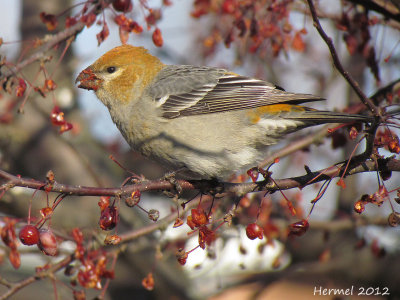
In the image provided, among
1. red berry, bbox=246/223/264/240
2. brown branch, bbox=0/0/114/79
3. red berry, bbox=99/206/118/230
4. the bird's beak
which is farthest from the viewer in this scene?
the bird's beak

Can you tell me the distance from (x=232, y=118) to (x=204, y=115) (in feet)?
0.73

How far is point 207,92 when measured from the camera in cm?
393

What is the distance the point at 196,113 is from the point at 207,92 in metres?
0.24

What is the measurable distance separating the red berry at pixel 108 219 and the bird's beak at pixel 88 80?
1.65 meters

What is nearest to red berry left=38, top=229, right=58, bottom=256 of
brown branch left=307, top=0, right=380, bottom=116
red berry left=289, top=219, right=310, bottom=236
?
red berry left=289, top=219, right=310, bottom=236

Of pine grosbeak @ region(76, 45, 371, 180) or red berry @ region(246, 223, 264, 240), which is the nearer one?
red berry @ region(246, 223, 264, 240)

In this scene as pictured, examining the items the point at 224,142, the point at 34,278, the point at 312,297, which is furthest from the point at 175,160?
the point at 312,297

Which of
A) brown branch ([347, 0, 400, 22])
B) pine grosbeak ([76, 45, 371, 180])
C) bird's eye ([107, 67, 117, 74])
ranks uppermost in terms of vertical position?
brown branch ([347, 0, 400, 22])

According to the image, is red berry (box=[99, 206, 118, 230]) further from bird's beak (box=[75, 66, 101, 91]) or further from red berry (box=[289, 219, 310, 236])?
bird's beak (box=[75, 66, 101, 91])

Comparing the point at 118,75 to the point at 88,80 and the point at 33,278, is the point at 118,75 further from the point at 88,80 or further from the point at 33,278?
the point at 33,278

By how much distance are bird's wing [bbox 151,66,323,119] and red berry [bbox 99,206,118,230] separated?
133 cm

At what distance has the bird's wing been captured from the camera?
3.70 metres

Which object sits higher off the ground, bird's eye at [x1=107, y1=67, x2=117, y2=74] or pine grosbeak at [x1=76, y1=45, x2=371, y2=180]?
bird's eye at [x1=107, y1=67, x2=117, y2=74]

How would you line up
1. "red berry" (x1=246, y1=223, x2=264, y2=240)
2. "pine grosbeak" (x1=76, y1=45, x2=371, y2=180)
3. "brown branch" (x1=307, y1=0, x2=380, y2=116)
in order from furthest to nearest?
"pine grosbeak" (x1=76, y1=45, x2=371, y2=180)
"red berry" (x1=246, y1=223, x2=264, y2=240)
"brown branch" (x1=307, y1=0, x2=380, y2=116)
